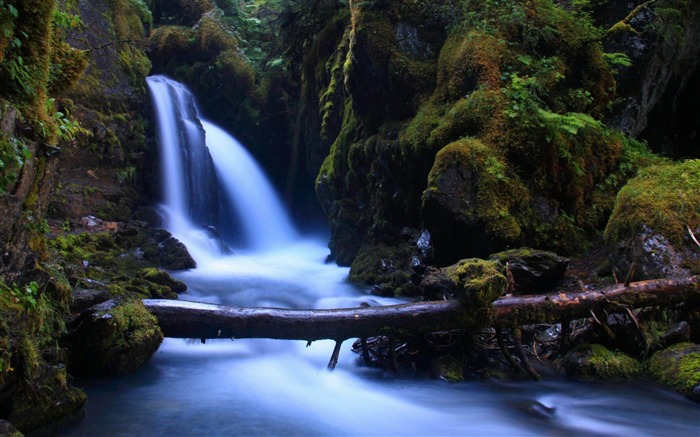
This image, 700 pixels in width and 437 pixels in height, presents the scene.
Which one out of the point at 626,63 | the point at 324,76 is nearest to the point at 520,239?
the point at 626,63

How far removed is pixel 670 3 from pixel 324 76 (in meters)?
8.76

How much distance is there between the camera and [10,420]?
3.18 m

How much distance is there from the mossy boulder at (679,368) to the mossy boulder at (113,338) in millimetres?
5045

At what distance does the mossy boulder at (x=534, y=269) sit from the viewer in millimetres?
6341

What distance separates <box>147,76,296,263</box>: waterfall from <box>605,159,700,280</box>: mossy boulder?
943cm

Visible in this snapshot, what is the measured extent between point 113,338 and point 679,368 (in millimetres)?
5452

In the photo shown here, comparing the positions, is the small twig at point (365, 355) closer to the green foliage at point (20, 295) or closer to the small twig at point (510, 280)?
the small twig at point (510, 280)

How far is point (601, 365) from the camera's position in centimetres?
505

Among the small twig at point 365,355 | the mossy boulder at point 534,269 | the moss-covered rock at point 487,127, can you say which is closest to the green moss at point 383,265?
the moss-covered rock at point 487,127

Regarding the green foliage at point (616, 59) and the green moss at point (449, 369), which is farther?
the green foliage at point (616, 59)

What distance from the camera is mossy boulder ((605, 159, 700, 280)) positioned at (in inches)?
224

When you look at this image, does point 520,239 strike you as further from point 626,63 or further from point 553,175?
point 626,63

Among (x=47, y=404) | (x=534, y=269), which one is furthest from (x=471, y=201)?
(x=47, y=404)

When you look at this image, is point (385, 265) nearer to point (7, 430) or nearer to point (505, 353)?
point (505, 353)
